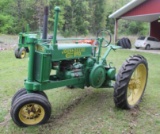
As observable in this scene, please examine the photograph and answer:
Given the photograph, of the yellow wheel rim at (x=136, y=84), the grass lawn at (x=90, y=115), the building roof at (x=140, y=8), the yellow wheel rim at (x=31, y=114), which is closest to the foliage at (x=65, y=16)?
the building roof at (x=140, y=8)

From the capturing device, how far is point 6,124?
3.45m

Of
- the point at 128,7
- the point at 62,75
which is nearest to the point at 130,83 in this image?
the point at 62,75

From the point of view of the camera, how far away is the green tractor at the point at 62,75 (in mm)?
3234

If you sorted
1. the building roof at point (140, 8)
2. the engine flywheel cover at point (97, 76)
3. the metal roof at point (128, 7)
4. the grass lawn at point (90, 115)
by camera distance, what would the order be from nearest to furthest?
the grass lawn at point (90, 115), the engine flywheel cover at point (97, 76), the building roof at point (140, 8), the metal roof at point (128, 7)

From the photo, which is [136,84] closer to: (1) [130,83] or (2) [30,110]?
(1) [130,83]

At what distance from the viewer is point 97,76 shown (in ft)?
13.4

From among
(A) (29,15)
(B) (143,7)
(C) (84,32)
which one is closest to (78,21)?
(C) (84,32)

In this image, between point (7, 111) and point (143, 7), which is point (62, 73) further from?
point (143, 7)

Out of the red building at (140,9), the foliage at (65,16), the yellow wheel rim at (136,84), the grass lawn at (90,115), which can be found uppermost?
the foliage at (65,16)

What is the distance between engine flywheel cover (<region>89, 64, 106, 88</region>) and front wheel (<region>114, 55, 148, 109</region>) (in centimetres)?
44

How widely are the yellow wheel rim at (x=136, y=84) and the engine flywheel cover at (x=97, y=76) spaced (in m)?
0.51

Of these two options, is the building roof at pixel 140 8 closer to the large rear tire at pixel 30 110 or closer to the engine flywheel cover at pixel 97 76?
the engine flywheel cover at pixel 97 76

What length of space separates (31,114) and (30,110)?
6 cm

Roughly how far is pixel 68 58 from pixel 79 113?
92 cm
